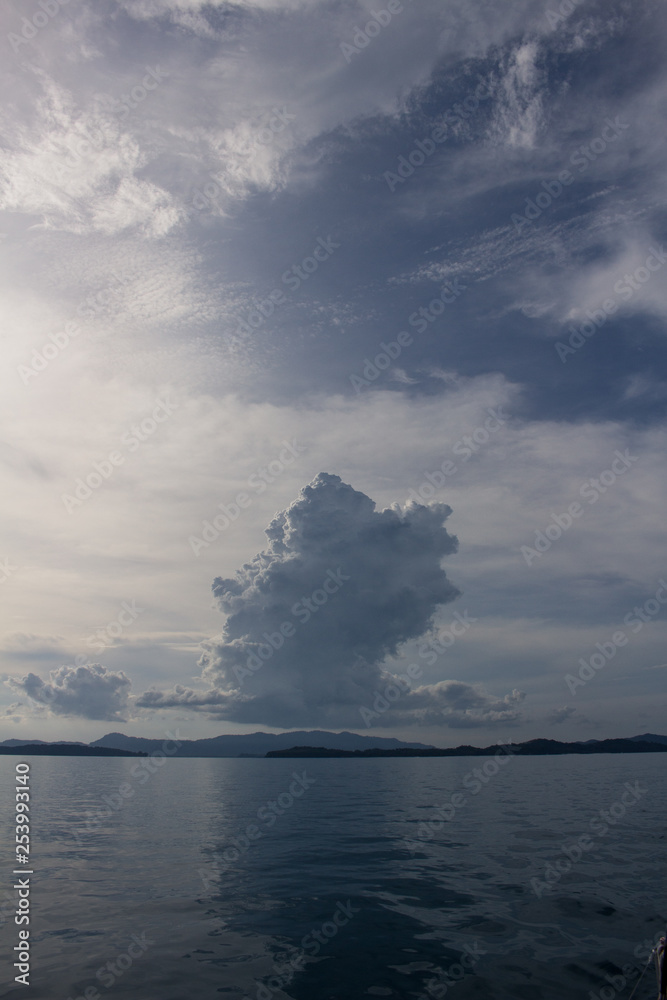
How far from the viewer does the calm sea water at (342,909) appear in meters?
18.8

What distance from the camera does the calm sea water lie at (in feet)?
61.7

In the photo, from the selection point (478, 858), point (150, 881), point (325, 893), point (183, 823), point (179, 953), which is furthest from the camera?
point (183, 823)

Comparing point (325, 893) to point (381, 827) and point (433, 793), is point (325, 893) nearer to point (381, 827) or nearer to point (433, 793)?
point (381, 827)

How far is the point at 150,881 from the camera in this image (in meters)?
31.5

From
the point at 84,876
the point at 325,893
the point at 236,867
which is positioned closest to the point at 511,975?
the point at 325,893

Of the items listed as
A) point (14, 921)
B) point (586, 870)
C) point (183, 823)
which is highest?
point (14, 921)

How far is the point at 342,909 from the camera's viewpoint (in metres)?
25.9

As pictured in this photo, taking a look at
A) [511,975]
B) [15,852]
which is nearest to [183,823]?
[15,852]

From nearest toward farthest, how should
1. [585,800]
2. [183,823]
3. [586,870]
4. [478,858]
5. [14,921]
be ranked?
[14,921] → [586,870] → [478,858] → [183,823] → [585,800]

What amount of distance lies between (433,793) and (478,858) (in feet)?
176

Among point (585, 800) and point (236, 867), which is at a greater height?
point (236, 867)

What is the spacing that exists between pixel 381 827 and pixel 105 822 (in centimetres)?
2777

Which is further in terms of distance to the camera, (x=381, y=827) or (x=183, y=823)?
(x=183, y=823)

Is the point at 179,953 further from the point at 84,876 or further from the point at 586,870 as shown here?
the point at 586,870
